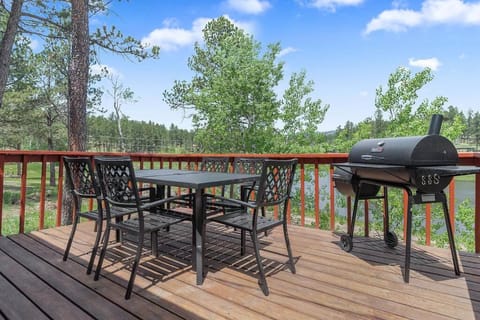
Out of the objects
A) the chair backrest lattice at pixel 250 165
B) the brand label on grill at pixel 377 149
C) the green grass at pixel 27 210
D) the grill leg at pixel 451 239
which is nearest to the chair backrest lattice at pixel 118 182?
the chair backrest lattice at pixel 250 165

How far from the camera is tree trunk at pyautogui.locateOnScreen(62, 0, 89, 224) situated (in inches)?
213

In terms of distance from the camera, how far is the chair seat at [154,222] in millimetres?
2066

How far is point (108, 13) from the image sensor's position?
7.44 metres

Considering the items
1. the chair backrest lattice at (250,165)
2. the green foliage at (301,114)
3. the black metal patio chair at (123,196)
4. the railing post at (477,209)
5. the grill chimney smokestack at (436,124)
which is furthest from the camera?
the green foliage at (301,114)

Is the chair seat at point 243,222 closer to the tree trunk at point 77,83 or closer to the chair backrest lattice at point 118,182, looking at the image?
the chair backrest lattice at point 118,182

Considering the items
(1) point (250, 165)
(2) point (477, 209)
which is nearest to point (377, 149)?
(2) point (477, 209)

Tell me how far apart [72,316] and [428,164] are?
98.2 inches

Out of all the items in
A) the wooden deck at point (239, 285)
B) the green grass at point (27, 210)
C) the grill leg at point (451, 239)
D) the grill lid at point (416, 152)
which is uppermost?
the grill lid at point (416, 152)

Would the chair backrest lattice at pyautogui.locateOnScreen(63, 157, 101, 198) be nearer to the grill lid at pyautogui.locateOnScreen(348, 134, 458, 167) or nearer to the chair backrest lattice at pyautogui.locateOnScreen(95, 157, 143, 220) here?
the chair backrest lattice at pyautogui.locateOnScreen(95, 157, 143, 220)

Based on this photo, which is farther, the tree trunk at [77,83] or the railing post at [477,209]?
the tree trunk at [77,83]

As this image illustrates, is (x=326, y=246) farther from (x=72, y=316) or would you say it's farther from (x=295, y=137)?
(x=295, y=137)

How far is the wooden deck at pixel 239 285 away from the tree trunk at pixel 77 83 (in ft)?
9.58

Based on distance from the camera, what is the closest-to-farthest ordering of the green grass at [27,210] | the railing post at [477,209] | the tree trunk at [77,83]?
the railing post at [477,209] → the tree trunk at [77,83] → the green grass at [27,210]

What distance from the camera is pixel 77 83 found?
5.48 m
